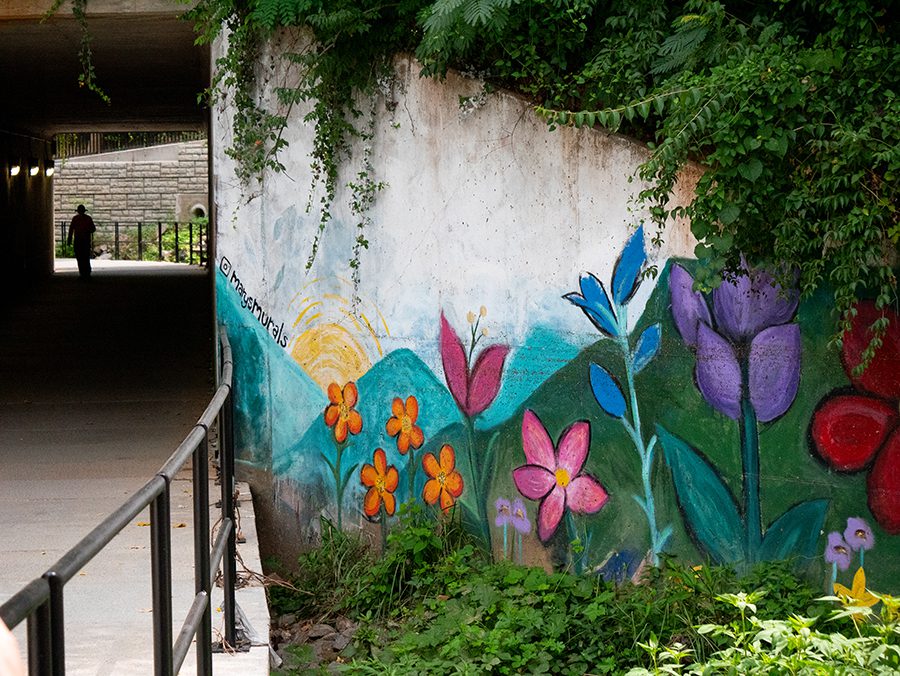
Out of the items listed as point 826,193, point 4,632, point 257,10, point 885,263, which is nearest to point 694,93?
point 826,193

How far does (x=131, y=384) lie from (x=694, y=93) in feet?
24.4

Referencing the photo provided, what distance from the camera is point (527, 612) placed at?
19.2ft

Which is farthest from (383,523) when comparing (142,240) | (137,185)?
(137,185)

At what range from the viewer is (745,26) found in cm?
561

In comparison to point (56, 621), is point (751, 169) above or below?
above

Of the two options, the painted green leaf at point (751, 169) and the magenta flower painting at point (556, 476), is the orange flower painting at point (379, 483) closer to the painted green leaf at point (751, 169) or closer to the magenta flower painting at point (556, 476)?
the magenta flower painting at point (556, 476)

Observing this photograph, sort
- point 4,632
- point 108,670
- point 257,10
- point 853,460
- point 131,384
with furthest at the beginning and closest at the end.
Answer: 1. point 131,384
2. point 257,10
3. point 853,460
4. point 108,670
5. point 4,632

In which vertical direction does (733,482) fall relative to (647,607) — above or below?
above

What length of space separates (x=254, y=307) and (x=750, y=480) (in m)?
3.44

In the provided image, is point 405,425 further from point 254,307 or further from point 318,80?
point 318,80

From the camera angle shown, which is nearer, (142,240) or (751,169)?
(751,169)

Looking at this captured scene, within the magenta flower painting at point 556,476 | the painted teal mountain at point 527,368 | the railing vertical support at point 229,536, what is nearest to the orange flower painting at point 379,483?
the painted teal mountain at point 527,368

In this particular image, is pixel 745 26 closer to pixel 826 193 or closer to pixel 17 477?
pixel 826 193

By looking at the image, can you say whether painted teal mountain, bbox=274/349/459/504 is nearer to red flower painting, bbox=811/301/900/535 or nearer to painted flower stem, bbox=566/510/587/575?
painted flower stem, bbox=566/510/587/575
